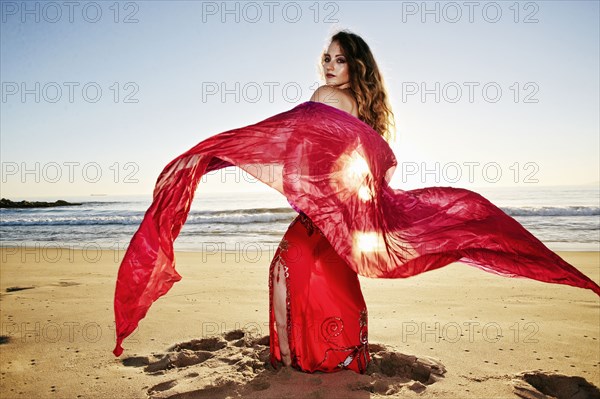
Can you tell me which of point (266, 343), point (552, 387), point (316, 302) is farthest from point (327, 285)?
point (552, 387)

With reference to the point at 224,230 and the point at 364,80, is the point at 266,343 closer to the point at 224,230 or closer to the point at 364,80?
the point at 364,80

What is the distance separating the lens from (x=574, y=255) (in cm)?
809

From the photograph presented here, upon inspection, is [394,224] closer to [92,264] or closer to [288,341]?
[288,341]

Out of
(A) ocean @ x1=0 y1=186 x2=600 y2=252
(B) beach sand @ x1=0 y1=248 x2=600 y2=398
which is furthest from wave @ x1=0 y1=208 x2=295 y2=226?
(B) beach sand @ x1=0 y1=248 x2=600 y2=398

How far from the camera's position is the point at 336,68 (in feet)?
8.94

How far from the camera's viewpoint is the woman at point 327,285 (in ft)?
8.61

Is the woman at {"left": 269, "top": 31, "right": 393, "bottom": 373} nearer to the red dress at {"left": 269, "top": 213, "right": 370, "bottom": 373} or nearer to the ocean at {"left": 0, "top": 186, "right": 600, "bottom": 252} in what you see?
the red dress at {"left": 269, "top": 213, "right": 370, "bottom": 373}

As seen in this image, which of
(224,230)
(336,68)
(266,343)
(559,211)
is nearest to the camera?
(336,68)

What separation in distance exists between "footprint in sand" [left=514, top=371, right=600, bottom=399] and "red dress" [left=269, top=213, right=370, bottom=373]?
38.4 inches

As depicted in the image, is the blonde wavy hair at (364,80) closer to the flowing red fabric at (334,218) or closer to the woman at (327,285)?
the woman at (327,285)

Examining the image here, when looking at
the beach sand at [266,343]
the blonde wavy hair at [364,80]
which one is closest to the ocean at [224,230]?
the beach sand at [266,343]

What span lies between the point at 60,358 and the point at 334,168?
2423 millimetres

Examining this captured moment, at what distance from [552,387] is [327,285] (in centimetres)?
151

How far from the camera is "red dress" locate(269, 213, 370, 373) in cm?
262
